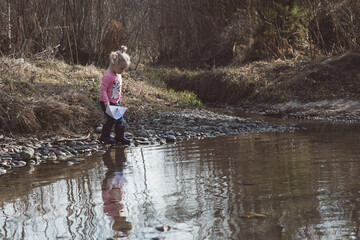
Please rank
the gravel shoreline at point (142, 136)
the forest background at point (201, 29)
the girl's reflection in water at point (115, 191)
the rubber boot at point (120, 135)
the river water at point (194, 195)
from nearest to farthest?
1. the river water at point (194, 195)
2. the girl's reflection in water at point (115, 191)
3. the gravel shoreline at point (142, 136)
4. the rubber boot at point (120, 135)
5. the forest background at point (201, 29)

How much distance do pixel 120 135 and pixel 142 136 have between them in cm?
61

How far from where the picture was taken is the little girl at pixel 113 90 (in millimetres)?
6398

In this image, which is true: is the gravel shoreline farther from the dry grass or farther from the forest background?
the forest background

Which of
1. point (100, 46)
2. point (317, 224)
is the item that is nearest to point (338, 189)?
point (317, 224)

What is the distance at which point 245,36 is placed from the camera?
16.2 metres

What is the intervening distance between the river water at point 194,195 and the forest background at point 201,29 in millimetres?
5374

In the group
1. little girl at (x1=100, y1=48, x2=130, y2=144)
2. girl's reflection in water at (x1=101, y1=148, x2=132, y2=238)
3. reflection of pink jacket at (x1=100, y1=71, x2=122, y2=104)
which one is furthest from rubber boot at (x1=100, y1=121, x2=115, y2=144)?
girl's reflection in water at (x1=101, y1=148, x2=132, y2=238)

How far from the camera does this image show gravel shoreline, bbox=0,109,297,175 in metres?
5.55

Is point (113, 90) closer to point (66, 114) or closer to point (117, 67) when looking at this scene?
point (117, 67)

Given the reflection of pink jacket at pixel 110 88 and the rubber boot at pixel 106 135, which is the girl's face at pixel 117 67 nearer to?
the reflection of pink jacket at pixel 110 88

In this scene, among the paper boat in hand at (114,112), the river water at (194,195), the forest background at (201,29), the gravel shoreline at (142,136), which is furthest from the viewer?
the forest background at (201,29)

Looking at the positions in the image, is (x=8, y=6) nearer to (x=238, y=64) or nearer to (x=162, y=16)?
(x=238, y=64)

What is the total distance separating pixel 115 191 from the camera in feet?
12.4

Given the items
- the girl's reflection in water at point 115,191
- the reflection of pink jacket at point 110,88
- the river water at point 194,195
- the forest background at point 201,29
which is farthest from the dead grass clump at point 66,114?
the forest background at point 201,29
